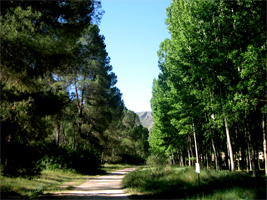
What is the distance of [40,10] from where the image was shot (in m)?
11.7

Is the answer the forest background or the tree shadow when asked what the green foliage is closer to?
the forest background

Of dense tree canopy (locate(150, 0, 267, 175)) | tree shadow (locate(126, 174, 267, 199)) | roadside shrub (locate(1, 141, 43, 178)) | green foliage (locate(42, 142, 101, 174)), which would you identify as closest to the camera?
roadside shrub (locate(1, 141, 43, 178))

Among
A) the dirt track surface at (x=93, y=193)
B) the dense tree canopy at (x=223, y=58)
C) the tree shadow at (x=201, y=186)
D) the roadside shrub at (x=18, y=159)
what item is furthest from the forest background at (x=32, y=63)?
the dense tree canopy at (x=223, y=58)

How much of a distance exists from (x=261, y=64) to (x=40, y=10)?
12.0m

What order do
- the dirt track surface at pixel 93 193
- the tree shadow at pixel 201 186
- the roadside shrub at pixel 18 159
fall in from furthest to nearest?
the tree shadow at pixel 201 186, the dirt track surface at pixel 93 193, the roadside shrub at pixel 18 159

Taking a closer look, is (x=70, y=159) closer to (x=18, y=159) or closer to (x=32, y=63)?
(x=18, y=159)

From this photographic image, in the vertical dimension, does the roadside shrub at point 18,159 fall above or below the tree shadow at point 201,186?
above

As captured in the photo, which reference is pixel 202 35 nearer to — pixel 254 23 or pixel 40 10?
pixel 254 23

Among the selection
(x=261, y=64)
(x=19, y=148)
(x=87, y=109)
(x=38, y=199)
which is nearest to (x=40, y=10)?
(x=19, y=148)

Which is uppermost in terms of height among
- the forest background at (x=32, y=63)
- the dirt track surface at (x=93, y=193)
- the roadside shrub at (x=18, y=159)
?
the forest background at (x=32, y=63)

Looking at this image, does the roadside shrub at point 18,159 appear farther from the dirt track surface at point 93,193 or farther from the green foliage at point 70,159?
the green foliage at point 70,159

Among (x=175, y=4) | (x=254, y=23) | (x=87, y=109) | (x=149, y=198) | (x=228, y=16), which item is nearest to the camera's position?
(x=149, y=198)

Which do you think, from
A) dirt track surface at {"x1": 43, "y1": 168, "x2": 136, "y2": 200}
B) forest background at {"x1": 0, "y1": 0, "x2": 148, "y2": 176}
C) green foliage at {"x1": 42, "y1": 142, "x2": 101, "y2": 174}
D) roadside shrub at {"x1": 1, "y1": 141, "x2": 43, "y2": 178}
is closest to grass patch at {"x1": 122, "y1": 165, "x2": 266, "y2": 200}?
dirt track surface at {"x1": 43, "y1": 168, "x2": 136, "y2": 200}

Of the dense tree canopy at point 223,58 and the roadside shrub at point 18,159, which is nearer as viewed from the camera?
the roadside shrub at point 18,159
